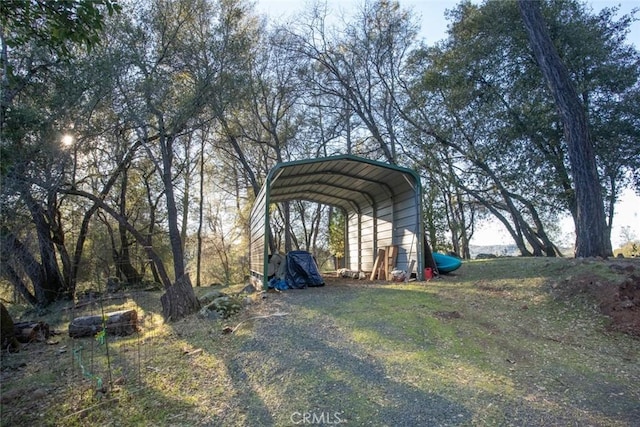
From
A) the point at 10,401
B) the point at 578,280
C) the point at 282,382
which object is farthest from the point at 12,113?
the point at 578,280

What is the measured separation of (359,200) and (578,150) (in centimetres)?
620

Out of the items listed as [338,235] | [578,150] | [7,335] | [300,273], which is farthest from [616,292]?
[338,235]

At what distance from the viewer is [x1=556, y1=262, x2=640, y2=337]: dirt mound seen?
15.2 feet

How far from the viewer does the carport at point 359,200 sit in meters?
8.53

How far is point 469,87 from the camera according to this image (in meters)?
11.4

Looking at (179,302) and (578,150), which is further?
(578,150)

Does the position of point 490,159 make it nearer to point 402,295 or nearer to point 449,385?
point 402,295

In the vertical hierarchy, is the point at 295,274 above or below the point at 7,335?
above

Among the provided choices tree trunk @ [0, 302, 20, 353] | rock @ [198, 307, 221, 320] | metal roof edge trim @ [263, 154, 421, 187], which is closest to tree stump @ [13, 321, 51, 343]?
tree trunk @ [0, 302, 20, 353]

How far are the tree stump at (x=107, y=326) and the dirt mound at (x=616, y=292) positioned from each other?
7036 millimetres

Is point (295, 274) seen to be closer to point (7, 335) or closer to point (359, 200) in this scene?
point (359, 200)

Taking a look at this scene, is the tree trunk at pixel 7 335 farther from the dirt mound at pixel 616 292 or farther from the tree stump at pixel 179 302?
the dirt mound at pixel 616 292

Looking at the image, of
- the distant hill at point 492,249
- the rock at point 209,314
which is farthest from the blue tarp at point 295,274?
the distant hill at point 492,249

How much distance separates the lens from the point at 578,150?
24.0ft
